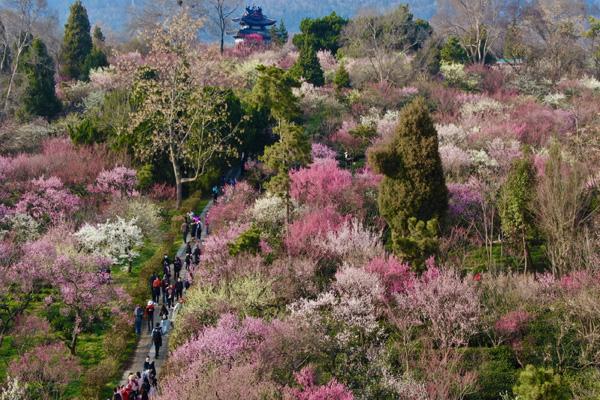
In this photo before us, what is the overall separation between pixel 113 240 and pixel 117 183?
26.0 feet

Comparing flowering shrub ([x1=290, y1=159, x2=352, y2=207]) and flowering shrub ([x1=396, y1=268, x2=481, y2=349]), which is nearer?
flowering shrub ([x1=396, y1=268, x2=481, y2=349])

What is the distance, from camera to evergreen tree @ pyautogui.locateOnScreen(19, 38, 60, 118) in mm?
50562

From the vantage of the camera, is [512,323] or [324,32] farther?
[324,32]

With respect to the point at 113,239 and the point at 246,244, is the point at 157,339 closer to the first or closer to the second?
the point at 246,244

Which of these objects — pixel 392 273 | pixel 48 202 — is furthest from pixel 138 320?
pixel 48 202

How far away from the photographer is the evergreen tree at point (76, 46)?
61.2 meters

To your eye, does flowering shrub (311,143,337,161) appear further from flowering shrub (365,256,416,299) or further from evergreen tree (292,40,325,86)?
flowering shrub (365,256,416,299)

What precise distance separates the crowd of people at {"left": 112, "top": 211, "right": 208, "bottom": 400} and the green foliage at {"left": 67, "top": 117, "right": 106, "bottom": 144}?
11312 millimetres

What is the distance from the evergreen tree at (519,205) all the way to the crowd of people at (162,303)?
522 inches

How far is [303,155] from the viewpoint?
2888 centimetres

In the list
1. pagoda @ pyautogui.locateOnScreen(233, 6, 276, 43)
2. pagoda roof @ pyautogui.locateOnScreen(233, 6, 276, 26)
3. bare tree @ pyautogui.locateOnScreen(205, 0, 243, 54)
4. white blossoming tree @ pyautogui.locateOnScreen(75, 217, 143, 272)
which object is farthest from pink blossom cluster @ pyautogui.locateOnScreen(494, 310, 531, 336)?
pagoda roof @ pyautogui.locateOnScreen(233, 6, 276, 26)

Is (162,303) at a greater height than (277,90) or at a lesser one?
lesser

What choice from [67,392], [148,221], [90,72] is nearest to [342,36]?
[90,72]

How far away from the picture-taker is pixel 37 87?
50.7m
